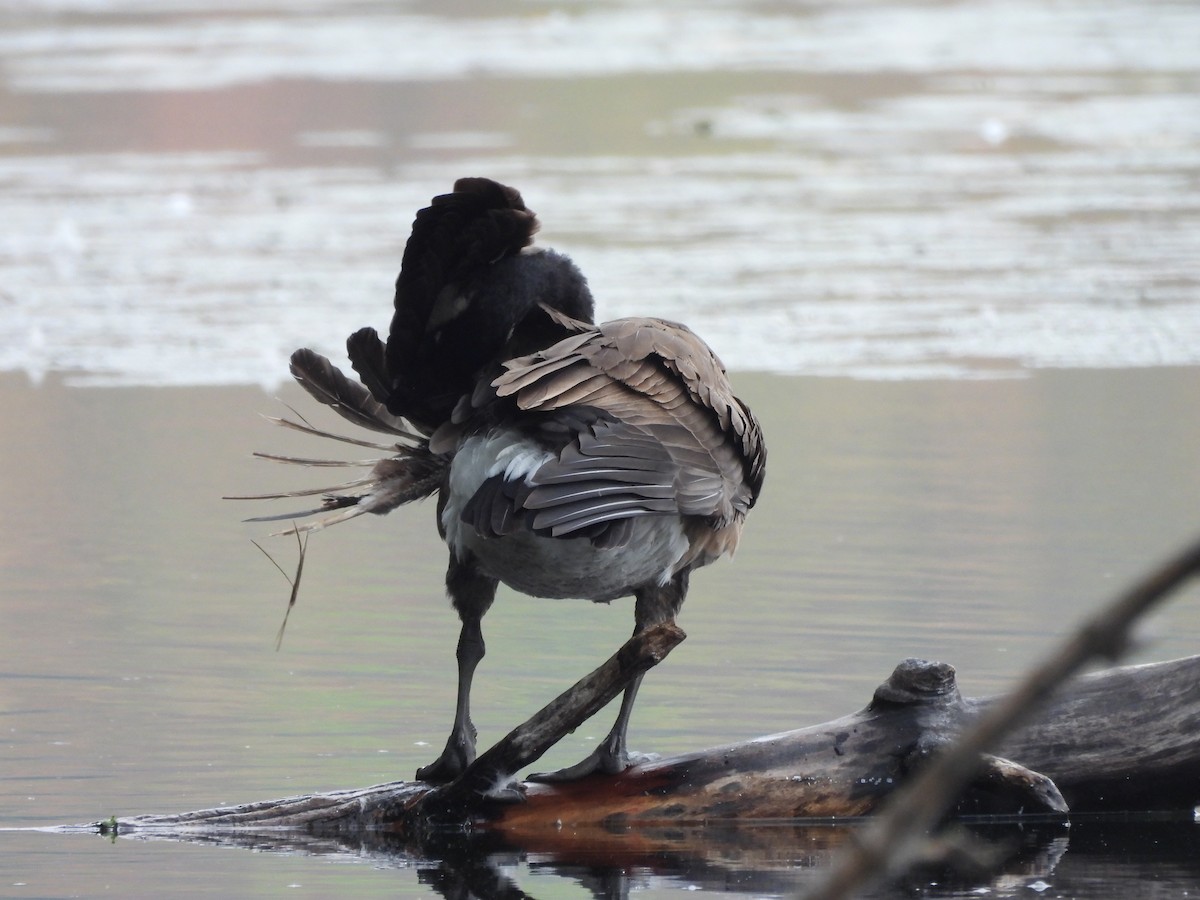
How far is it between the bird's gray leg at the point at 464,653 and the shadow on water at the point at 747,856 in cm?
19

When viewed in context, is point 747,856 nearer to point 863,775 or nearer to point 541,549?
point 863,775

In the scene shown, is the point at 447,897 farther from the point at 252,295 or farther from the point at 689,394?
the point at 252,295

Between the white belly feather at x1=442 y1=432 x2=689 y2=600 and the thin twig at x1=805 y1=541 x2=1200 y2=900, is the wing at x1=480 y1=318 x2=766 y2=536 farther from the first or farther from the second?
the thin twig at x1=805 y1=541 x2=1200 y2=900

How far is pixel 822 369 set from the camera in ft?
40.9

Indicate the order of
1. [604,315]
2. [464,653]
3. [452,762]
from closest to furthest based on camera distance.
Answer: [452,762]
[464,653]
[604,315]

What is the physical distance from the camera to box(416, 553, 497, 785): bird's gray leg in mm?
5914

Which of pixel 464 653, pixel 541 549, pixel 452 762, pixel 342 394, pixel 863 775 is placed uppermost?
pixel 342 394

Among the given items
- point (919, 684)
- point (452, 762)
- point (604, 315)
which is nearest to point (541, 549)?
point (452, 762)

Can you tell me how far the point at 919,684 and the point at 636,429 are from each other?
3.44 ft

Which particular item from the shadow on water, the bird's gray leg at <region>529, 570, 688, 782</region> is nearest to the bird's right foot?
the shadow on water

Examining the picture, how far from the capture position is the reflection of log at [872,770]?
5.83m

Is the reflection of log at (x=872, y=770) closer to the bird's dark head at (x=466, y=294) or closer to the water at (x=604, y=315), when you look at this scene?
the water at (x=604, y=315)

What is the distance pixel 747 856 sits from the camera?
562 centimetres

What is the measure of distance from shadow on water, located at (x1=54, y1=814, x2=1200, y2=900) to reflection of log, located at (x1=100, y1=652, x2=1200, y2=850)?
2.0 inches
